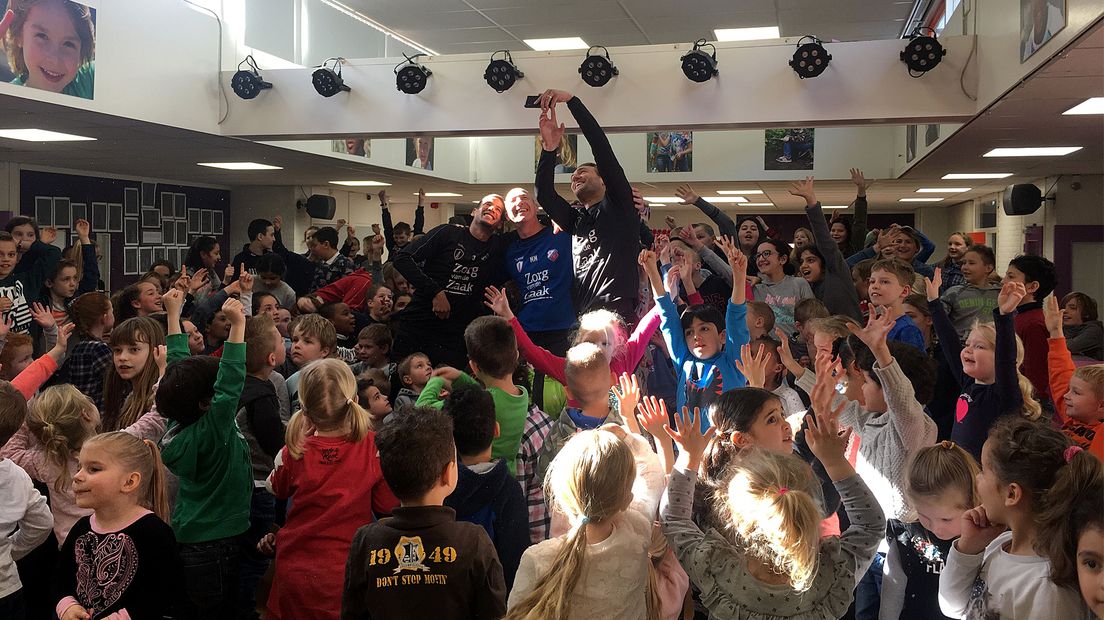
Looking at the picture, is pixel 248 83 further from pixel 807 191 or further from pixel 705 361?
pixel 705 361

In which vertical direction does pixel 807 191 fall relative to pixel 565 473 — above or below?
above

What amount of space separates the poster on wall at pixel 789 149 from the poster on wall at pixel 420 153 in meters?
4.47

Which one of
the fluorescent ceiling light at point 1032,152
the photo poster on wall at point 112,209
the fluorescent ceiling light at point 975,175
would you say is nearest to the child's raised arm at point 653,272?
the fluorescent ceiling light at point 1032,152

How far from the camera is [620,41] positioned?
388 inches

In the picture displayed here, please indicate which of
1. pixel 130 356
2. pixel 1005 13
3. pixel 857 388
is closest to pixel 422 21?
pixel 1005 13

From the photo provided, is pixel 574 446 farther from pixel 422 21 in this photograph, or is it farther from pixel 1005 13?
pixel 422 21

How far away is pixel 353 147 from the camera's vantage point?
10.1 meters

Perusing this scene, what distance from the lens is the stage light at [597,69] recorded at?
6730mm

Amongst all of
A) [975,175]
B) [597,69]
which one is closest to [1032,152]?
[975,175]

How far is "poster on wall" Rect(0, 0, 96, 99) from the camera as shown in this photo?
5633 mm

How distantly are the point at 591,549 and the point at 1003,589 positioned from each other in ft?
2.91

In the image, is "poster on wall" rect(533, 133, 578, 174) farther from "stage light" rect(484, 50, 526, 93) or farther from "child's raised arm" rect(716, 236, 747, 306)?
"child's raised arm" rect(716, 236, 747, 306)

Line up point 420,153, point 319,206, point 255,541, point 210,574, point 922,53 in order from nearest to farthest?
point 210,574
point 255,541
point 922,53
point 420,153
point 319,206

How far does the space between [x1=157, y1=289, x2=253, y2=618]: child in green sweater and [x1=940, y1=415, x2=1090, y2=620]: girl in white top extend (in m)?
2.19
